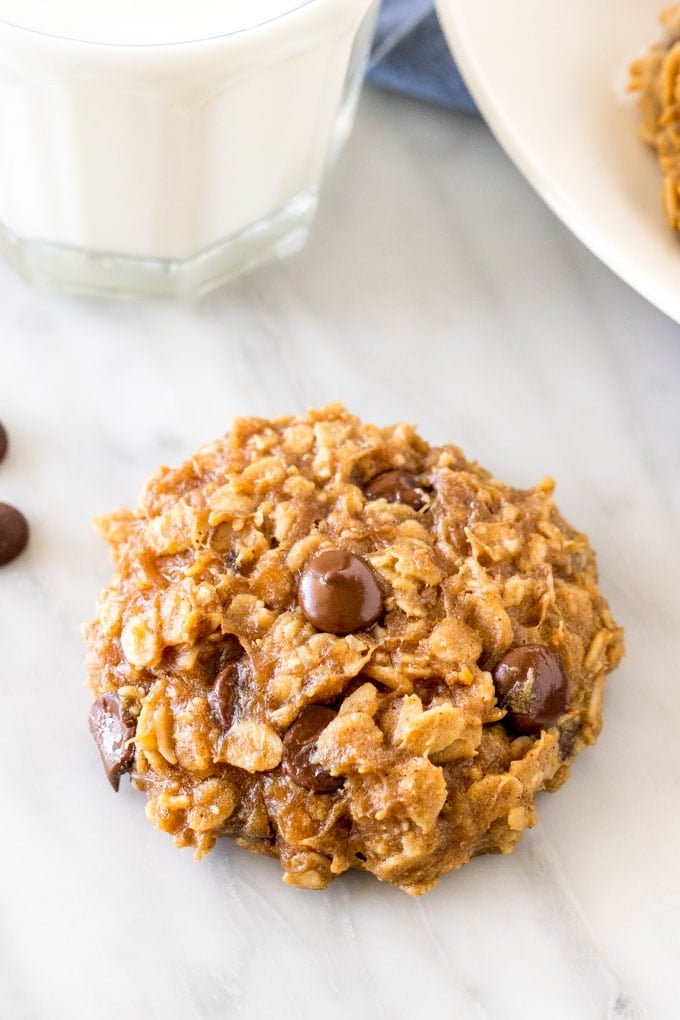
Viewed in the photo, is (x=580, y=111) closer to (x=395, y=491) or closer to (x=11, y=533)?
(x=395, y=491)

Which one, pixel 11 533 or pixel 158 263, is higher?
A: pixel 158 263

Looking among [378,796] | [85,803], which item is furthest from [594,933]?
[85,803]

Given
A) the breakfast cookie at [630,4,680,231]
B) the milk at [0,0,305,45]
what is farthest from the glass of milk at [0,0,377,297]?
the breakfast cookie at [630,4,680,231]

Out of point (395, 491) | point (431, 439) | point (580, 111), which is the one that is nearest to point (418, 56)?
point (580, 111)

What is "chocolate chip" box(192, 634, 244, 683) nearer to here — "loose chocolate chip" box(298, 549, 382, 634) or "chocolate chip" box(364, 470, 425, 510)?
"loose chocolate chip" box(298, 549, 382, 634)

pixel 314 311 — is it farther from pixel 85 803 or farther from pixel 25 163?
pixel 85 803
